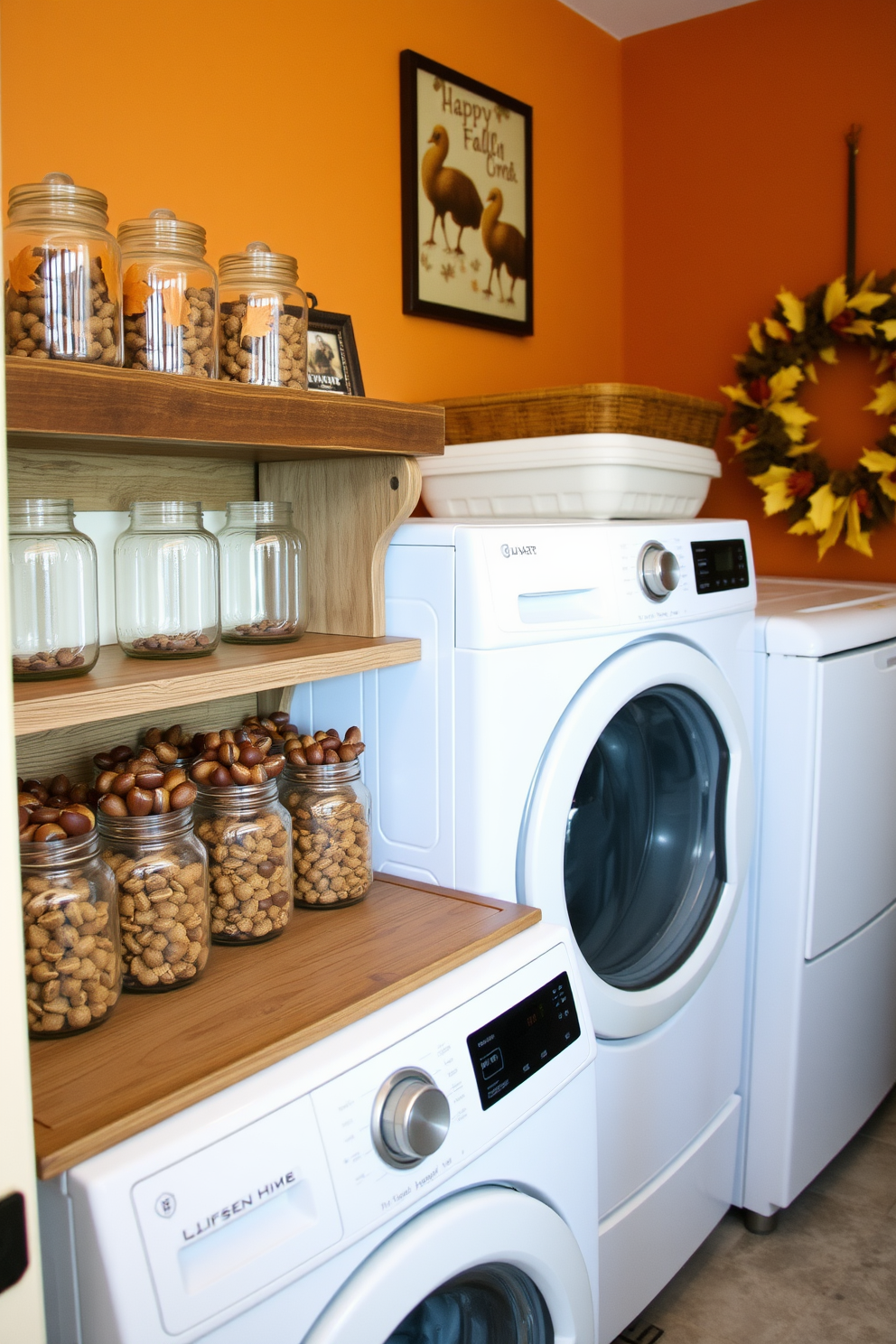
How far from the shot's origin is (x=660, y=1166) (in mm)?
1702

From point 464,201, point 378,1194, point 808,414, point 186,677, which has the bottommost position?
point 378,1194

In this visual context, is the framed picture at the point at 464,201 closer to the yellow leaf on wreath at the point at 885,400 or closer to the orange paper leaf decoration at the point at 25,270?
the yellow leaf on wreath at the point at 885,400

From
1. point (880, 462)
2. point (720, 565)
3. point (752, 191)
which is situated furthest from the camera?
point (752, 191)

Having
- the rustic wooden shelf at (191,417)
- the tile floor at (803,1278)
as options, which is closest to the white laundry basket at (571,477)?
the rustic wooden shelf at (191,417)

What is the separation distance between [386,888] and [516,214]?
5.58ft

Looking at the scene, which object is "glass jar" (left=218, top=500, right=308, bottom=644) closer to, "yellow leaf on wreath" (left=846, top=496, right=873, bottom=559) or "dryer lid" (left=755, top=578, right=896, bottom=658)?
"dryer lid" (left=755, top=578, right=896, bottom=658)

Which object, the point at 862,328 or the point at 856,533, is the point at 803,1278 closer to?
the point at 856,533

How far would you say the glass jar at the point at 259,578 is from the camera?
4.50 feet

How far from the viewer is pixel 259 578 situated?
1389 mm

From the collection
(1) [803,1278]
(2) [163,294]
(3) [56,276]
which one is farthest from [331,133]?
(1) [803,1278]

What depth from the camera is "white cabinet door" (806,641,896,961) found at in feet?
6.15

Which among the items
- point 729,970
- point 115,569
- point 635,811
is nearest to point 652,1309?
point 729,970

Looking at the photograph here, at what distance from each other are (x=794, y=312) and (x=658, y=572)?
4.60 feet

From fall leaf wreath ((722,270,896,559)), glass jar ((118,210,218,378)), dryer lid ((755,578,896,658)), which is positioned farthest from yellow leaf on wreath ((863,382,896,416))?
glass jar ((118,210,218,378))
